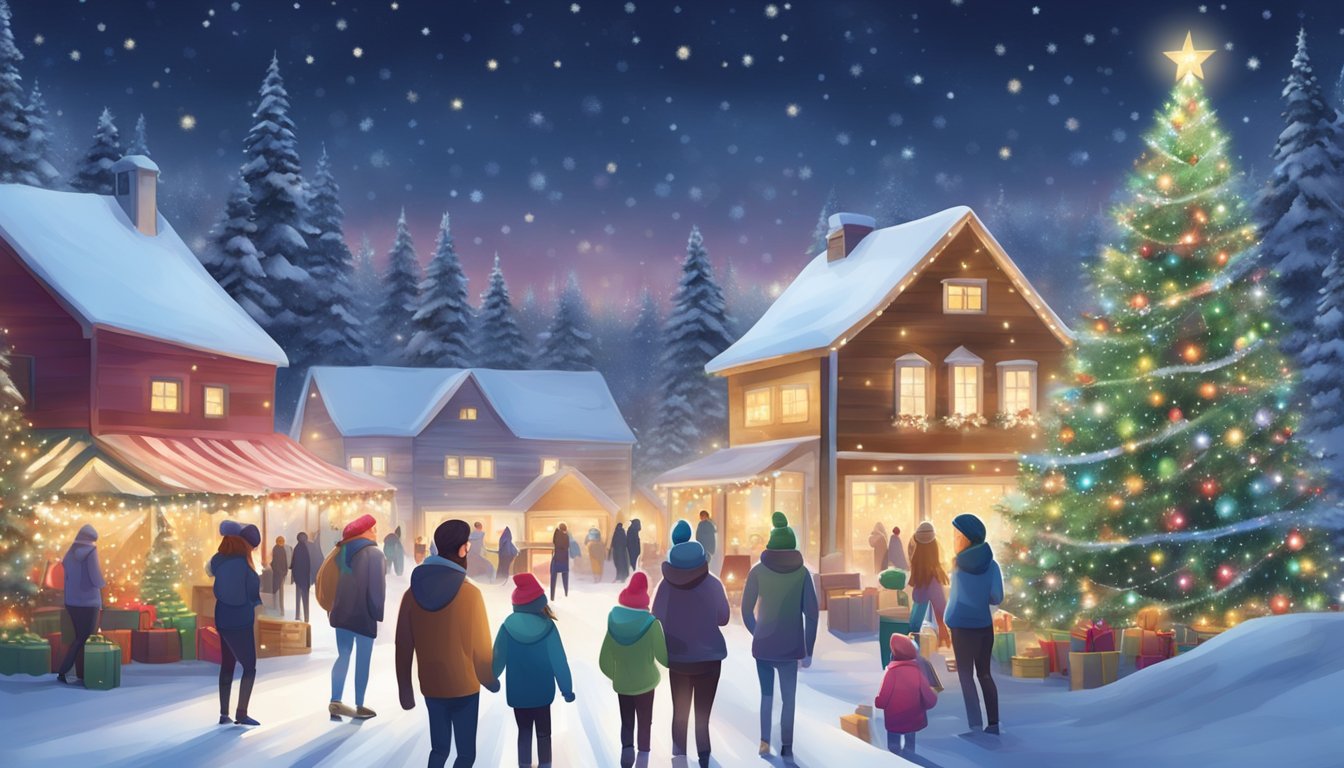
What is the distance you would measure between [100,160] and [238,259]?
21.5 ft

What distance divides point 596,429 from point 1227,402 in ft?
118

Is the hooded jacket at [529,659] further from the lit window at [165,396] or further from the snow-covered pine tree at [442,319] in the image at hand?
the snow-covered pine tree at [442,319]

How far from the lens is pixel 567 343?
216 feet

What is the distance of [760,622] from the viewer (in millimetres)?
10688

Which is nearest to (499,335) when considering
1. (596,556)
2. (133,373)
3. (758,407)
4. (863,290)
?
(596,556)

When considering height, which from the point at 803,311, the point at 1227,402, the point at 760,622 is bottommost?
the point at 760,622

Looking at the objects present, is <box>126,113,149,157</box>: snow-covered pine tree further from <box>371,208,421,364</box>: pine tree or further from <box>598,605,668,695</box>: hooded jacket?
<box>598,605,668,695</box>: hooded jacket

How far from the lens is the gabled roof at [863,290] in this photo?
3120 centimetres

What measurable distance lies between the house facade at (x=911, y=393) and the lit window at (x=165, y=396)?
41.6 feet

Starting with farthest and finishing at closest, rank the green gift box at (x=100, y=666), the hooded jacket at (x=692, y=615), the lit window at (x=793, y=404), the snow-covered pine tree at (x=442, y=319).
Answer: the snow-covered pine tree at (x=442, y=319) → the lit window at (x=793, y=404) → the green gift box at (x=100, y=666) → the hooded jacket at (x=692, y=615)

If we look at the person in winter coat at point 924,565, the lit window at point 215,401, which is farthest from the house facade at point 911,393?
the person in winter coat at point 924,565

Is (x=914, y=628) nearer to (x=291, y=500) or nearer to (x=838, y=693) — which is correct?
(x=838, y=693)

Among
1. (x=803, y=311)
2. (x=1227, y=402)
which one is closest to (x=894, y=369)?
(x=803, y=311)

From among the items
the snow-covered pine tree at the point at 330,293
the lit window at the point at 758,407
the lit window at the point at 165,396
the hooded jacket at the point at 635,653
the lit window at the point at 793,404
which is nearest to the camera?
the hooded jacket at the point at 635,653
